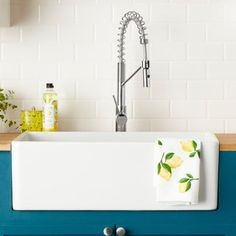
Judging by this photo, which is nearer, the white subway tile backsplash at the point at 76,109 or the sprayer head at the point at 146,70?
the sprayer head at the point at 146,70

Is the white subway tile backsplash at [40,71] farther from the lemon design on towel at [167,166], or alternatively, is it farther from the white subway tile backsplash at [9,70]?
the lemon design on towel at [167,166]

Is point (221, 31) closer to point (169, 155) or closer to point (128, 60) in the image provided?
point (128, 60)

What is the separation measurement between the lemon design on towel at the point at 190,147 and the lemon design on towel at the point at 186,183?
0.08 m

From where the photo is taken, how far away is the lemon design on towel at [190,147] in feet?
6.82

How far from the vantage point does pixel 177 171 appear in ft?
6.82

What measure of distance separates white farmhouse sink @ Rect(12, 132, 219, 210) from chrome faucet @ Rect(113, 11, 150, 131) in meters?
0.42

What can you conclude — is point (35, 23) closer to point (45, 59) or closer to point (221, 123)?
point (45, 59)

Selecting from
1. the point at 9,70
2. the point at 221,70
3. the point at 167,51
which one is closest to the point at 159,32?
the point at 167,51

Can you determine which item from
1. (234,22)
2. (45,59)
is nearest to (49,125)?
(45,59)

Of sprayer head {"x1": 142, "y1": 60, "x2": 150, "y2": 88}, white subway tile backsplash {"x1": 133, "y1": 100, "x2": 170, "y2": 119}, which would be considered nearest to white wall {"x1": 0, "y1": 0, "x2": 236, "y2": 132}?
white subway tile backsplash {"x1": 133, "y1": 100, "x2": 170, "y2": 119}

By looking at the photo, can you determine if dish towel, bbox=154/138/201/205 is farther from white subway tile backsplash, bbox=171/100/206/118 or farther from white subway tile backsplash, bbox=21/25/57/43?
white subway tile backsplash, bbox=21/25/57/43

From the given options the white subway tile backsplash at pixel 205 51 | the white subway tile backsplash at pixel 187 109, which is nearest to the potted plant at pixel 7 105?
the white subway tile backsplash at pixel 187 109

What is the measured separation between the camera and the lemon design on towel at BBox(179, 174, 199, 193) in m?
2.07

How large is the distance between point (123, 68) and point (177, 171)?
616 mm
